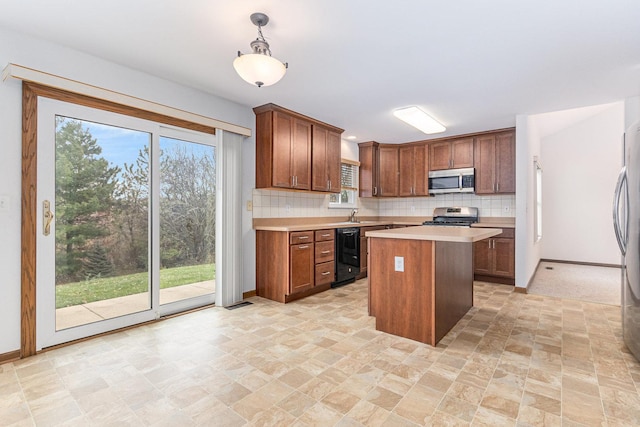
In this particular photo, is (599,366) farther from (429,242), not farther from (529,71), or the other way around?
(529,71)

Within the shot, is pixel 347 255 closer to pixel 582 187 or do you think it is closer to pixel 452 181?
pixel 452 181

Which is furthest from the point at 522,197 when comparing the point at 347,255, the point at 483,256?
the point at 347,255

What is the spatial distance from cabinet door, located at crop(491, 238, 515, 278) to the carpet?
361 mm

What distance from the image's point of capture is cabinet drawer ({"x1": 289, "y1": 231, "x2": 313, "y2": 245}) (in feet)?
12.5

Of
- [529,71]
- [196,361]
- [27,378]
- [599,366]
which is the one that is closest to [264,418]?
[196,361]

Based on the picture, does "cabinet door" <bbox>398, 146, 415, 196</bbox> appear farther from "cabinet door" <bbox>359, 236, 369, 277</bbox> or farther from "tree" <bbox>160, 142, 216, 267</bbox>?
"tree" <bbox>160, 142, 216, 267</bbox>

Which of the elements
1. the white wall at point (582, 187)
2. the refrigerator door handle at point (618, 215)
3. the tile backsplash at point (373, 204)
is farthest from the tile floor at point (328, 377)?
the white wall at point (582, 187)

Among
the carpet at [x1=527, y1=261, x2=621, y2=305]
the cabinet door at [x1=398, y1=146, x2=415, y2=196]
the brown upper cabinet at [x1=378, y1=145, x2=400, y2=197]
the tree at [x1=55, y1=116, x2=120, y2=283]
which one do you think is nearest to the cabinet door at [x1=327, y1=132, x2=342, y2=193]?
the brown upper cabinet at [x1=378, y1=145, x2=400, y2=197]

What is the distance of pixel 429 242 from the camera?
8.57ft

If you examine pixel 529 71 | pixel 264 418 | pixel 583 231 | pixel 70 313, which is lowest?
pixel 264 418

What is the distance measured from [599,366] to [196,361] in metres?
2.91

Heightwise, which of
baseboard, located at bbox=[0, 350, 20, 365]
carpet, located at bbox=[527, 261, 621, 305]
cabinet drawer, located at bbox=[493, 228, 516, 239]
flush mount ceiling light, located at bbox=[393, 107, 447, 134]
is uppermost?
flush mount ceiling light, located at bbox=[393, 107, 447, 134]

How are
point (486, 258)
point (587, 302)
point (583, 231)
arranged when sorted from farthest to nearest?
point (583, 231) → point (486, 258) → point (587, 302)

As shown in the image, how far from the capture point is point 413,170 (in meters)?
5.82
